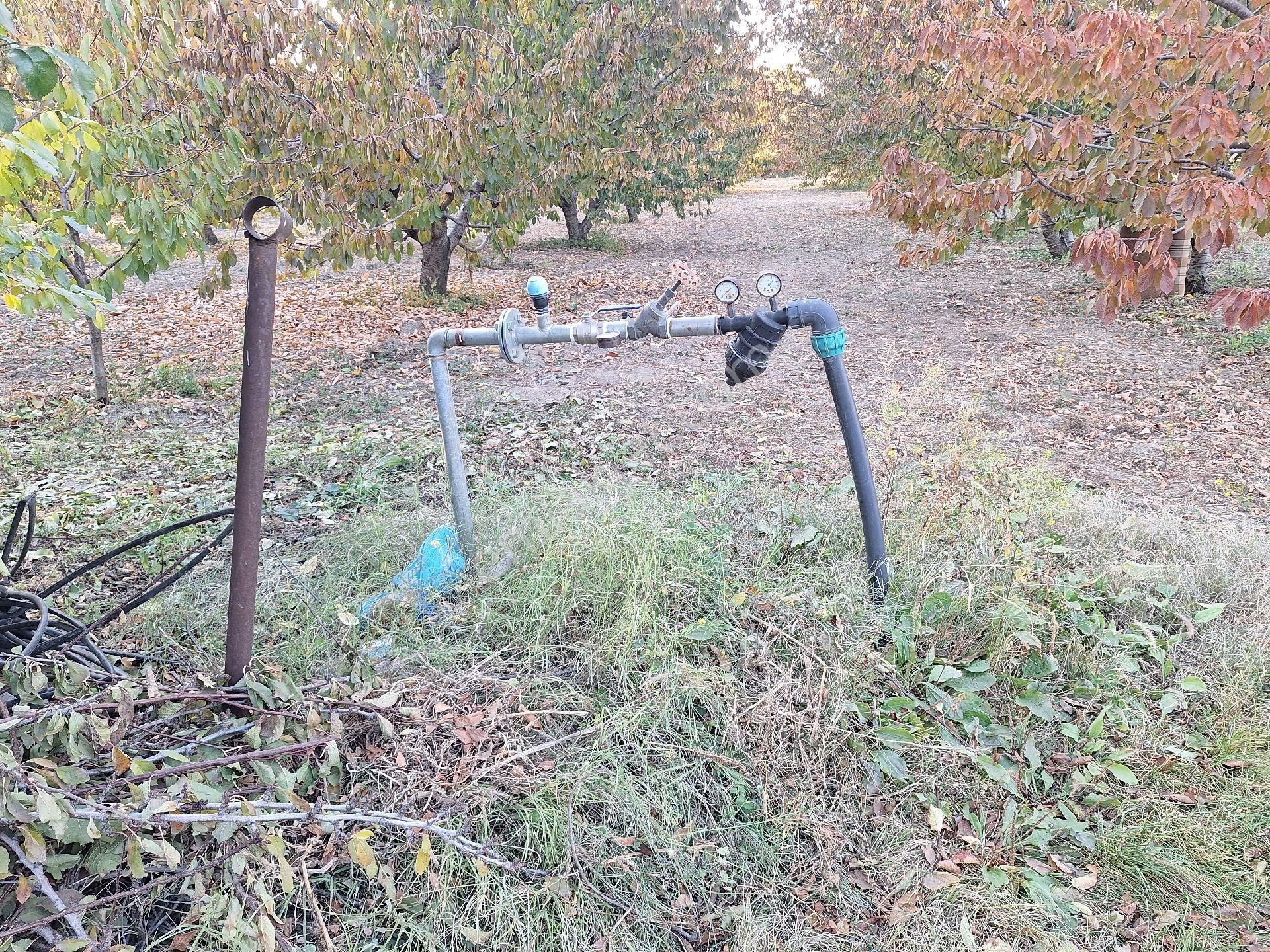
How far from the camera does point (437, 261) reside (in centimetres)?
892

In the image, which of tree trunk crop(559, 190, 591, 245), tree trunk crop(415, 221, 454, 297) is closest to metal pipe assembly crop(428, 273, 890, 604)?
tree trunk crop(415, 221, 454, 297)

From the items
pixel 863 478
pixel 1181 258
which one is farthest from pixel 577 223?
pixel 863 478

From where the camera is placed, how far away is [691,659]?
236 centimetres

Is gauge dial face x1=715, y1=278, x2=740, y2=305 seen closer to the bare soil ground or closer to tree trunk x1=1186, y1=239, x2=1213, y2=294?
the bare soil ground

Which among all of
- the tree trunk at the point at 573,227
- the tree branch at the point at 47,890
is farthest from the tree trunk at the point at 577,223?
the tree branch at the point at 47,890

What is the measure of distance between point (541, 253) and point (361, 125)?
888 centimetres

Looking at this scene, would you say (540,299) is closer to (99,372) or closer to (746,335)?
(746,335)

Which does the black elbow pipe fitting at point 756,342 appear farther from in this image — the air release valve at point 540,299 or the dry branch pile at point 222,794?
the dry branch pile at point 222,794

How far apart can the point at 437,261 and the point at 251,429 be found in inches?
302

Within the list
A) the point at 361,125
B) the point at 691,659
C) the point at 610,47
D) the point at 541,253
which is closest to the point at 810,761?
the point at 691,659

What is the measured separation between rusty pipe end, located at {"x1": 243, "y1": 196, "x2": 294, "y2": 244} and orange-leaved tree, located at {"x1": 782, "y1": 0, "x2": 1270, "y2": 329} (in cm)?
317

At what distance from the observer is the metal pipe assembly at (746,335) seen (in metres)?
2.34

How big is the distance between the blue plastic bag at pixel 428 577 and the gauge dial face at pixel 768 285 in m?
1.36

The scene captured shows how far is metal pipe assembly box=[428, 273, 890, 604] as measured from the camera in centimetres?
234
